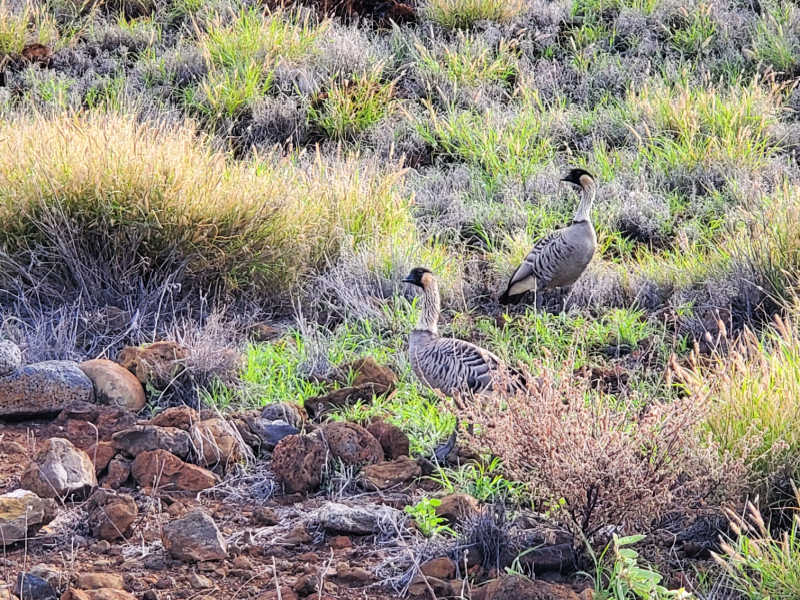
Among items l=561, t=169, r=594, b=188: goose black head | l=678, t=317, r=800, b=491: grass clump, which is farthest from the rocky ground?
l=561, t=169, r=594, b=188: goose black head

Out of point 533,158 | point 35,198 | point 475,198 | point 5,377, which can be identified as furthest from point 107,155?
point 533,158

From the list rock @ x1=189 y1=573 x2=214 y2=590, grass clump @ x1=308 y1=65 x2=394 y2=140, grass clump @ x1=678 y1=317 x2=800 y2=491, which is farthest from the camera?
grass clump @ x1=308 y1=65 x2=394 y2=140

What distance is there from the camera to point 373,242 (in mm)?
6816

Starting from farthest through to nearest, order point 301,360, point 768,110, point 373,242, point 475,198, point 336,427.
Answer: point 768,110 < point 475,198 < point 373,242 < point 301,360 < point 336,427

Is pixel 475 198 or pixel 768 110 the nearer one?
pixel 475 198

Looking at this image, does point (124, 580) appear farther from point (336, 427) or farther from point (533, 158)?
point (533, 158)

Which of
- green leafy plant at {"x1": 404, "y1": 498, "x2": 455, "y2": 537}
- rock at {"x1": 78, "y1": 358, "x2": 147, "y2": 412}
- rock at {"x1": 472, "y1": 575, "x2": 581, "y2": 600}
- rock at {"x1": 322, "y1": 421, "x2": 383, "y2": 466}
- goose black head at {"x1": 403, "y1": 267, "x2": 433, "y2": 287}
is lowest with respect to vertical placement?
rock at {"x1": 78, "y1": 358, "x2": 147, "y2": 412}

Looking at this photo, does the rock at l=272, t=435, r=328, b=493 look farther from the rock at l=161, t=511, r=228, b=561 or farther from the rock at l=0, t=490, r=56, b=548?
the rock at l=0, t=490, r=56, b=548

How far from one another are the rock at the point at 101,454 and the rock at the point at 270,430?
1.89ft

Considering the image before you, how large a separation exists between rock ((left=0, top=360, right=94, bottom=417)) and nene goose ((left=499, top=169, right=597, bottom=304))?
2.65m

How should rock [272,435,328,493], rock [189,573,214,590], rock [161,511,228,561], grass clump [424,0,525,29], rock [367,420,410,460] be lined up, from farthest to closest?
grass clump [424,0,525,29], rock [367,420,410,460], rock [272,435,328,493], rock [161,511,228,561], rock [189,573,214,590]

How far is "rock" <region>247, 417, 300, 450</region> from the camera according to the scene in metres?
4.54

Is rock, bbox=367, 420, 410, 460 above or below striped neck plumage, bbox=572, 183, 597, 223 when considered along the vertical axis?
below

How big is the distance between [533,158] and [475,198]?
0.75 m
